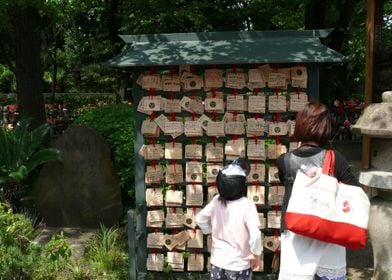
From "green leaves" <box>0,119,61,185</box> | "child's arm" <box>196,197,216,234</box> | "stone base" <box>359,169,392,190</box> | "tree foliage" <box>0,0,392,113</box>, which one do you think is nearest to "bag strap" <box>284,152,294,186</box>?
"child's arm" <box>196,197,216,234</box>

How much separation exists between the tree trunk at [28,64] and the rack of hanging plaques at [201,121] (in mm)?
3908

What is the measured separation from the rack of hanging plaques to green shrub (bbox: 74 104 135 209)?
1.69 metres

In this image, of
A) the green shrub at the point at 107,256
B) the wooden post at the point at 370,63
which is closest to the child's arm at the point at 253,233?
the green shrub at the point at 107,256

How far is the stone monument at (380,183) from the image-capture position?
175 inches

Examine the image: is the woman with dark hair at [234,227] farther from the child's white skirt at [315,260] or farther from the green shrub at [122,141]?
the green shrub at [122,141]

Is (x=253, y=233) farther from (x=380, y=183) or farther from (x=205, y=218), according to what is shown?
(x=380, y=183)

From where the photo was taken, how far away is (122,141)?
21.9 feet

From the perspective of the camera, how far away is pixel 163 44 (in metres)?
4.85

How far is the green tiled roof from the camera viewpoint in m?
4.41

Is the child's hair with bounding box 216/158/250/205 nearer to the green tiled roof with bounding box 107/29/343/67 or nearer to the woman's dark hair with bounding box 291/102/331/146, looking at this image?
the woman's dark hair with bounding box 291/102/331/146

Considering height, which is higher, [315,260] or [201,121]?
[201,121]

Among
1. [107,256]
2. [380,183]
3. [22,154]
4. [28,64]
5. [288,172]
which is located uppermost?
[28,64]

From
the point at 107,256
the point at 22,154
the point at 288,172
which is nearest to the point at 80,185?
the point at 22,154

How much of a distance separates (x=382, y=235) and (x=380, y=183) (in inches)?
20.3
